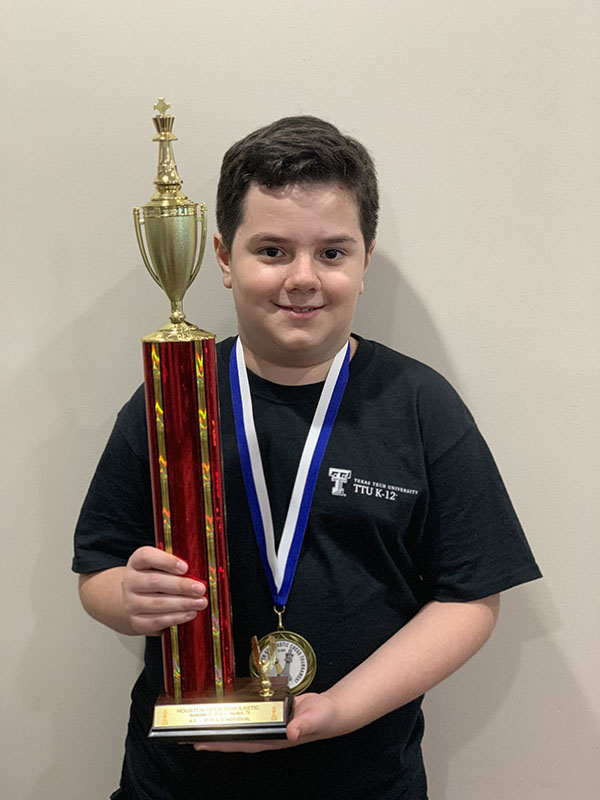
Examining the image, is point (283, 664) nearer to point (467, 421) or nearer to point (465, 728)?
point (467, 421)

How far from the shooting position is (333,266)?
1165 mm

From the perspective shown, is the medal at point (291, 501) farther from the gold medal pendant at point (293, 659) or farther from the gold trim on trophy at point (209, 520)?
the gold trim on trophy at point (209, 520)

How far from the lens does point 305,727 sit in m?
1.07

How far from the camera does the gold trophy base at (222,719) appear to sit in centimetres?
105

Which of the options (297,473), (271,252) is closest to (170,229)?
(271,252)

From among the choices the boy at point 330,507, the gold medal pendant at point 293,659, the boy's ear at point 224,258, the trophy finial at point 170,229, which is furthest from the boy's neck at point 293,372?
the gold medal pendant at point 293,659

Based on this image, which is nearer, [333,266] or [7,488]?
[333,266]

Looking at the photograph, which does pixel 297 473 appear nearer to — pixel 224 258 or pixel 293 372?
pixel 293 372

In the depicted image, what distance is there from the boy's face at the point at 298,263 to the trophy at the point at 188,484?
10 cm

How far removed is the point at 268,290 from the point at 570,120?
57 cm

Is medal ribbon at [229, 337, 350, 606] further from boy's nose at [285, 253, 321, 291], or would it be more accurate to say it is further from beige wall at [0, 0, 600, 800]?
beige wall at [0, 0, 600, 800]

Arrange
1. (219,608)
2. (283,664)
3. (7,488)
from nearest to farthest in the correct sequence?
(219,608), (283,664), (7,488)

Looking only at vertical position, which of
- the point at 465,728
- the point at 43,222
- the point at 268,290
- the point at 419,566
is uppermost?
the point at 43,222

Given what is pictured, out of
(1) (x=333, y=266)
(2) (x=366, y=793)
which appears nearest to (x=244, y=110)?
(1) (x=333, y=266)
